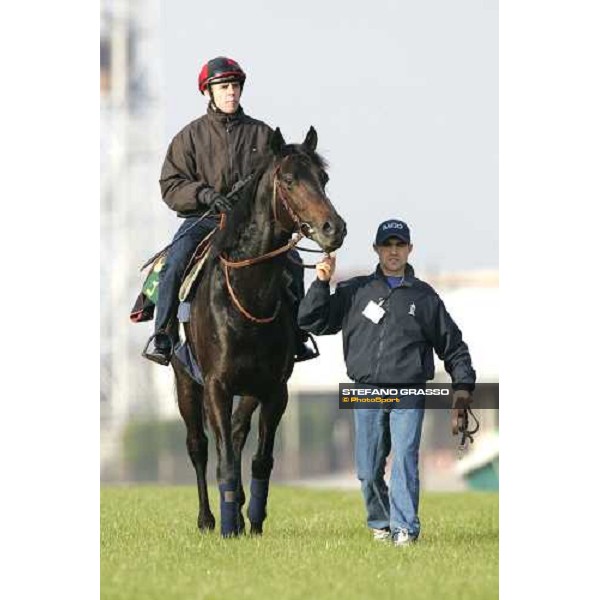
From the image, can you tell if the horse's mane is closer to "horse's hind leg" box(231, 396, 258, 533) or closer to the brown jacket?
the brown jacket

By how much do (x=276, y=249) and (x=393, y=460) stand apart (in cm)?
185

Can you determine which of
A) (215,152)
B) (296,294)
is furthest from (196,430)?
(215,152)

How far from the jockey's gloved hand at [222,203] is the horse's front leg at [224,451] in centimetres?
138

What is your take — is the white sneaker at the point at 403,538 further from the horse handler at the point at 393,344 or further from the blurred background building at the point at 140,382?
the blurred background building at the point at 140,382

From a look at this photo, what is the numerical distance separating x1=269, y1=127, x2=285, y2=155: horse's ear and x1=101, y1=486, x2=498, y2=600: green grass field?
303 centimetres

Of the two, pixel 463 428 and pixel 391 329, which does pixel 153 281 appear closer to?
pixel 391 329

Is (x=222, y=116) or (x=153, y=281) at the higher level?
(x=222, y=116)

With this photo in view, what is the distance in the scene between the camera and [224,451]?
11.5 meters

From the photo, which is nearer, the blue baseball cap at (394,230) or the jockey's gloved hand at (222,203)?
the blue baseball cap at (394,230)

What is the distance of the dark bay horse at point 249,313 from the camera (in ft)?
36.0

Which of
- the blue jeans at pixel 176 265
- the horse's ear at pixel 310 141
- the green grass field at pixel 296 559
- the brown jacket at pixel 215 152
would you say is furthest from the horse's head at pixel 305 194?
the green grass field at pixel 296 559
